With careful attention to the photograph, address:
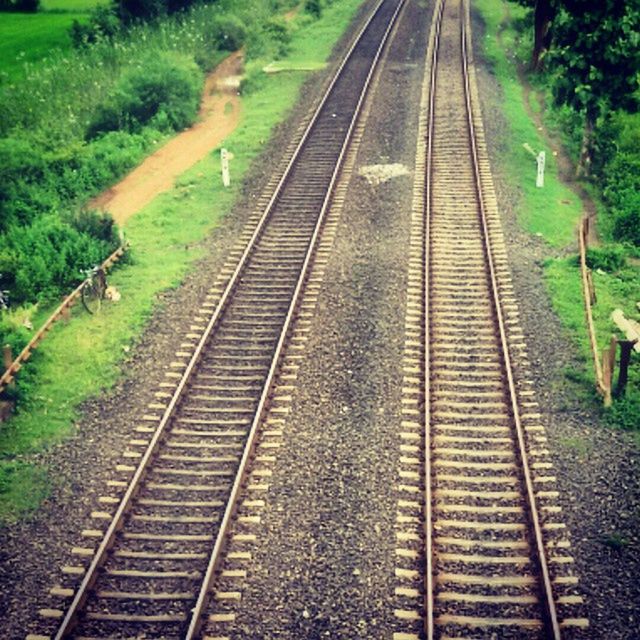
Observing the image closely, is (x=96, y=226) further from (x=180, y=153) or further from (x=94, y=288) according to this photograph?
(x=180, y=153)

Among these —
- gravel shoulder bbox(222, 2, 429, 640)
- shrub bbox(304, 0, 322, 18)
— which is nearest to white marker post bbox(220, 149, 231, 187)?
gravel shoulder bbox(222, 2, 429, 640)

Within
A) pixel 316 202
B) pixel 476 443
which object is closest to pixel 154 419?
pixel 476 443

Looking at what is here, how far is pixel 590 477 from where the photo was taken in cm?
1086

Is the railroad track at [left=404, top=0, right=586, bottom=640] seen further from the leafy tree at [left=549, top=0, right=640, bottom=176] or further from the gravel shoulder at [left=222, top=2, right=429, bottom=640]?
the leafy tree at [left=549, top=0, right=640, bottom=176]

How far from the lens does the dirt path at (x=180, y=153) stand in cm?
2186

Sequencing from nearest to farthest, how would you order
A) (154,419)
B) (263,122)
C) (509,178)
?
(154,419)
(509,178)
(263,122)

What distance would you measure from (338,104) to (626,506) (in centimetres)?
2021

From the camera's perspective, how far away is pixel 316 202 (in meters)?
20.0

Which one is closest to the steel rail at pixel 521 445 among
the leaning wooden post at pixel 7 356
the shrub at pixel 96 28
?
the leaning wooden post at pixel 7 356

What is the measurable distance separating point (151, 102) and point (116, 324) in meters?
14.7

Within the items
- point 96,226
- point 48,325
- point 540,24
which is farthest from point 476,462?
point 540,24

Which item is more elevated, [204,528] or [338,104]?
[338,104]

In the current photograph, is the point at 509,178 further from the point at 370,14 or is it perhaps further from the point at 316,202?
the point at 370,14

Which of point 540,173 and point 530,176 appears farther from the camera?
point 530,176
